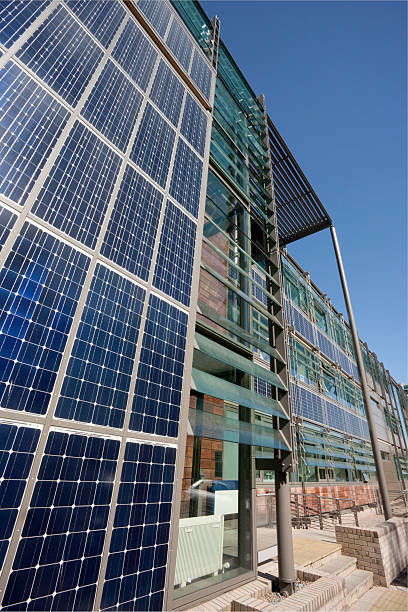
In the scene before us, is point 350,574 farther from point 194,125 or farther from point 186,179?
point 194,125

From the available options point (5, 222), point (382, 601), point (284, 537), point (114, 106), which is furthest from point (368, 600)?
point (114, 106)

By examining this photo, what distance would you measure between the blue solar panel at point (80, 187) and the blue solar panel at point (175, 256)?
1138 millimetres

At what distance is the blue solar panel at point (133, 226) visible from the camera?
4.08m

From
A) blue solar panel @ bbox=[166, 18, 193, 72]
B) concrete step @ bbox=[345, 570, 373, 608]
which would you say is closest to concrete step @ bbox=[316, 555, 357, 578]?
concrete step @ bbox=[345, 570, 373, 608]

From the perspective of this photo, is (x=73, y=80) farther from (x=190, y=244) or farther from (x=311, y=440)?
(x=311, y=440)

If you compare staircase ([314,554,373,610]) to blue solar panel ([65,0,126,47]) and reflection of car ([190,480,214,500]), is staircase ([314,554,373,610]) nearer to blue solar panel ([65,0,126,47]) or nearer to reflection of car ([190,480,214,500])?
reflection of car ([190,480,214,500])

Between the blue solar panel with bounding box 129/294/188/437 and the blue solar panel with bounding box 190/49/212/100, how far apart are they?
22.4 feet

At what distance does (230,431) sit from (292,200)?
39.2 feet

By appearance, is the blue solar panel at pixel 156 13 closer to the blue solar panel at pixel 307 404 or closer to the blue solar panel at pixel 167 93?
the blue solar panel at pixel 167 93

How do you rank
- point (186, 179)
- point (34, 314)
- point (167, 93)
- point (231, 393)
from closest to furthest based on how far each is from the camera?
point (34, 314)
point (231, 393)
point (186, 179)
point (167, 93)

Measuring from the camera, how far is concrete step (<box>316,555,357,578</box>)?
6.97 meters

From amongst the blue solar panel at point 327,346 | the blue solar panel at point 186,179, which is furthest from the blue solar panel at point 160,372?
the blue solar panel at point 327,346

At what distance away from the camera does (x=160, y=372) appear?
411 cm

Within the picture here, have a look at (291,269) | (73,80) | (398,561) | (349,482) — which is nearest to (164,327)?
(73,80)
